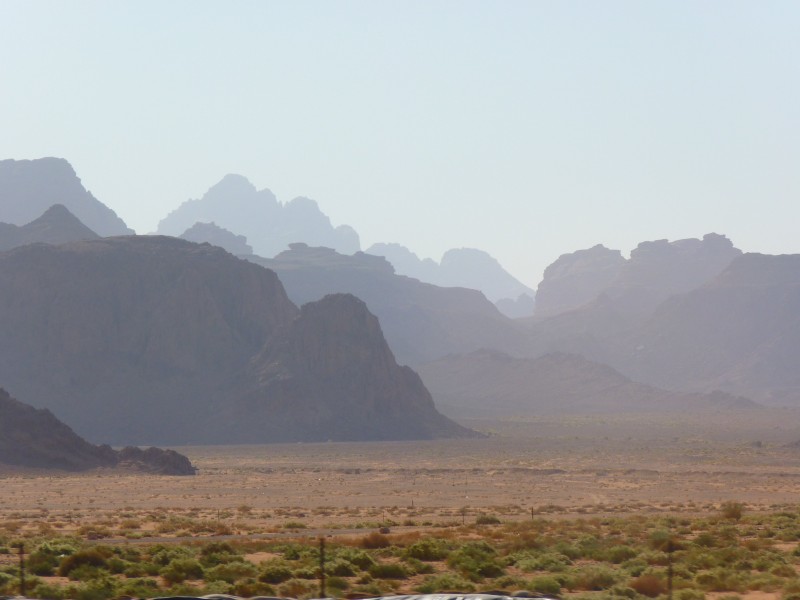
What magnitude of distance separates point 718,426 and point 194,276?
256 feet

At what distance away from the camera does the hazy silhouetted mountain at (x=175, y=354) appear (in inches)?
5443

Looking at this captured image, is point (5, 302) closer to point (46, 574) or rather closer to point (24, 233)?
point (24, 233)

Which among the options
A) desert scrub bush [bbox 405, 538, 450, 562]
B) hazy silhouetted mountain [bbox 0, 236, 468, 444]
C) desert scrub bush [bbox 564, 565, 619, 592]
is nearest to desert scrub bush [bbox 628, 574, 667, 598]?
desert scrub bush [bbox 564, 565, 619, 592]

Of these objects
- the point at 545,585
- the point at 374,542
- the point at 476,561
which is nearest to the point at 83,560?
the point at 374,542

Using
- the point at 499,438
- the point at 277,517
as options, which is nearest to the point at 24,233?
the point at 499,438

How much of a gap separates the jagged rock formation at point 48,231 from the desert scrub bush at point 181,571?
500ft

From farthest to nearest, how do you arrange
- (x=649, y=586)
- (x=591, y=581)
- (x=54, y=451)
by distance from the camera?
(x=54, y=451) → (x=591, y=581) → (x=649, y=586)

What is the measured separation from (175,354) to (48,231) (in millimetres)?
45538

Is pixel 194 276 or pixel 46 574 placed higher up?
pixel 194 276

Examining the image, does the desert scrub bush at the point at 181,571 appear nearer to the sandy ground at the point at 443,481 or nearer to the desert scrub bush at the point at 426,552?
the desert scrub bush at the point at 426,552

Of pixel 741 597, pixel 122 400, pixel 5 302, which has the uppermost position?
pixel 5 302

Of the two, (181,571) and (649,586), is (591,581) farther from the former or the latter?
(181,571)

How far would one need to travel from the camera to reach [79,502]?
60.8 meters

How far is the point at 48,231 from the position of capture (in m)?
181
